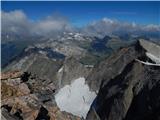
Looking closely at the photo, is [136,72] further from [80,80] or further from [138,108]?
[80,80]

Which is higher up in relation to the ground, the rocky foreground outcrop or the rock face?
the rocky foreground outcrop

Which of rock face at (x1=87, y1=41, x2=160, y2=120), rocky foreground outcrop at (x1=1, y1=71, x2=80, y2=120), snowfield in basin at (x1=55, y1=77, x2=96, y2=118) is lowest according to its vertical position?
snowfield in basin at (x1=55, y1=77, x2=96, y2=118)

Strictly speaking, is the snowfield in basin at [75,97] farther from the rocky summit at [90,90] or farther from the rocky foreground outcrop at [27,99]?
the rocky foreground outcrop at [27,99]

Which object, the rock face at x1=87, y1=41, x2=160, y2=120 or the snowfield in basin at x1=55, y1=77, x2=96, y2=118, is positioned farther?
the snowfield in basin at x1=55, y1=77, x2=96, y2=118

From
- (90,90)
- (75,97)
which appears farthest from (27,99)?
(75,97)

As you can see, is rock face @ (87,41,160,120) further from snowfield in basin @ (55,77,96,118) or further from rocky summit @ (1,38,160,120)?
snowfield in basin @ (55,77,96,118)

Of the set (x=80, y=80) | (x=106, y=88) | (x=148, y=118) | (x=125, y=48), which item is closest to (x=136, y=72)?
(x=106, y=88)

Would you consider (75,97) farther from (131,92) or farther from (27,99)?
(27,99)

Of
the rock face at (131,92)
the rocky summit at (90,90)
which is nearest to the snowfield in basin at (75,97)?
the rocky summit at (90,90)

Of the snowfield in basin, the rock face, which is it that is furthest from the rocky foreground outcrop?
the snowfield in basin
